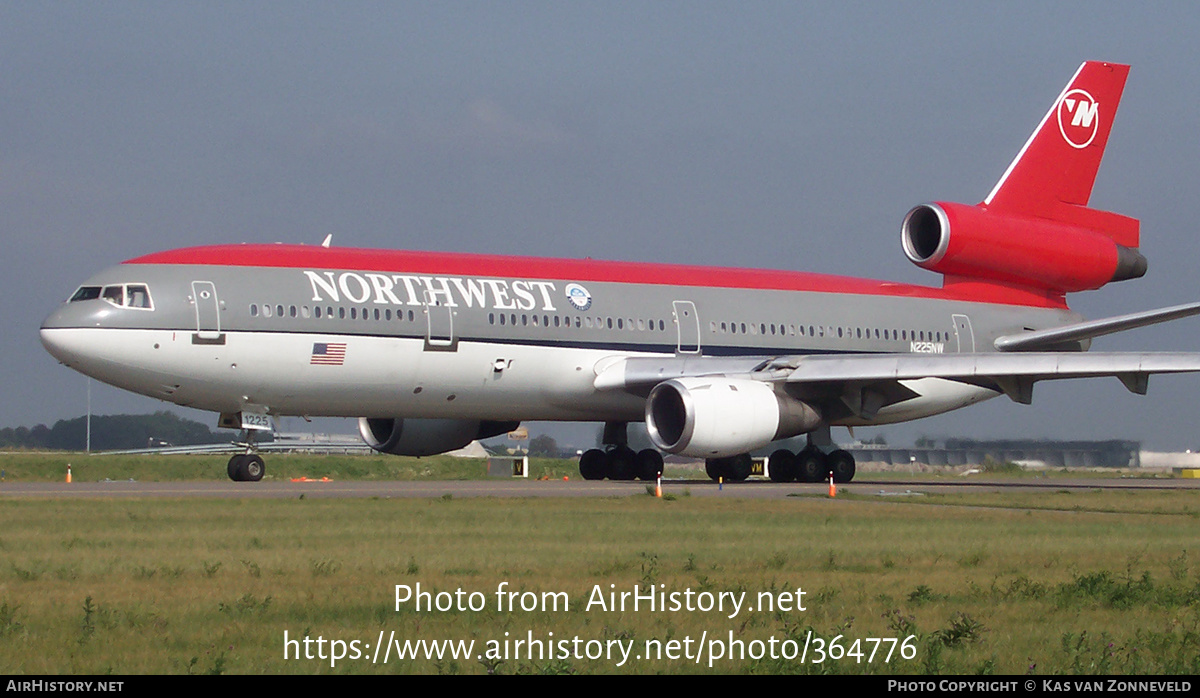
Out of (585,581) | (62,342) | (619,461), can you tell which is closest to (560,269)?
(619,461)

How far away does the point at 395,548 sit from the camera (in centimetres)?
1277

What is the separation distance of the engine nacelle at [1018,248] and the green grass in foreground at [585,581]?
13.8 metres

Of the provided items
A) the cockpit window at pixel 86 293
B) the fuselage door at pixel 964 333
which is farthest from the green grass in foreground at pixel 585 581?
the fuselage door at pixel 964 333

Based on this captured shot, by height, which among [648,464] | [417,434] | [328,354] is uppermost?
[328,354]

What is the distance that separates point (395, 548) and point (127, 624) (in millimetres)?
4413

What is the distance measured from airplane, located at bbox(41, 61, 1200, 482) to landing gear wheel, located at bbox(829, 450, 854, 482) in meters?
0.05

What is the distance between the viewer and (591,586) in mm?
10258

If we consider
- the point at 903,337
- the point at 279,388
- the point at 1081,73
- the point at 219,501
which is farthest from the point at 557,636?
the point at 1081,73

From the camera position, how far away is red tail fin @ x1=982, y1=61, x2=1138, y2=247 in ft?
107

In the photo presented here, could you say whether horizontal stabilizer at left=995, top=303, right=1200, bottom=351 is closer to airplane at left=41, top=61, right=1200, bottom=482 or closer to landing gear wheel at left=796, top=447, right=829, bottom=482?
airplane at left=41, top=61, right=1200, bottom=482

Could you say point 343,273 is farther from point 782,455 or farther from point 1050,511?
point 1050,511

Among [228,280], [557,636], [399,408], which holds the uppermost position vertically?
[228,280]

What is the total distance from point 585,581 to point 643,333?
1794cm

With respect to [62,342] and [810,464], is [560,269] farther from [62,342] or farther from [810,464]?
[62,342]
